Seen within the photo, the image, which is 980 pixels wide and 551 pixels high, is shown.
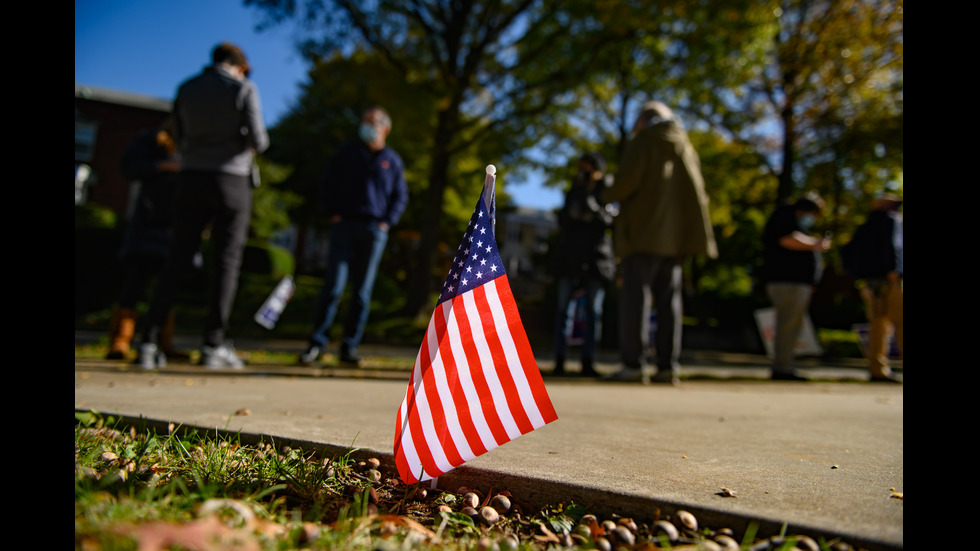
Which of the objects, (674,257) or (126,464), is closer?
(126,464)

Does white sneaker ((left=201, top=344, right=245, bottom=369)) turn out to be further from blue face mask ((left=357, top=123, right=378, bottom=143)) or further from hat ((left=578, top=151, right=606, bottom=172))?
hat ((left=578, top=151, right=606, bottom=172))

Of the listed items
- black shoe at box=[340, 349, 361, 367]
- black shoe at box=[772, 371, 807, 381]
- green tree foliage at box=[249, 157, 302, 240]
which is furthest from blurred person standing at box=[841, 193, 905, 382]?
green tree foliage at box=[249, 157, 302, 240]

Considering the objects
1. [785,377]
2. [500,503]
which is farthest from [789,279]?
[500,503]

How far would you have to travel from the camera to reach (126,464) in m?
1.58

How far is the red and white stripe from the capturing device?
1568mm

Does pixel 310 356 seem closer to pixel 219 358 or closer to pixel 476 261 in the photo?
pixel 219 358

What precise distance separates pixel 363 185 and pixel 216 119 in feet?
4.14

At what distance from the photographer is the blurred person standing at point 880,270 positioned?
6023 mm

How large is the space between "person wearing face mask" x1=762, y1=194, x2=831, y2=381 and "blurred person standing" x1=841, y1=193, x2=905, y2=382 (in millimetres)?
784

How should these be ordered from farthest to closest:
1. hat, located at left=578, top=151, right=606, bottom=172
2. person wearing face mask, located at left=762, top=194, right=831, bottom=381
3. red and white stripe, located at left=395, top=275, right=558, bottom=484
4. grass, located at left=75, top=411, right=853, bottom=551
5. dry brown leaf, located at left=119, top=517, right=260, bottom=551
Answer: person wearing face mask, located at left=762, top=194, right=831, bottom=381
hat, located at left=578, top=151, right=606, bottom=172
red and white stripe, located at left=395, top=275, right=558, bottom=484
grass, located at left=75, top=411, right=853, bottom=551
dry brown leaf, located at left=119, top=517, right=260, bottom=551
